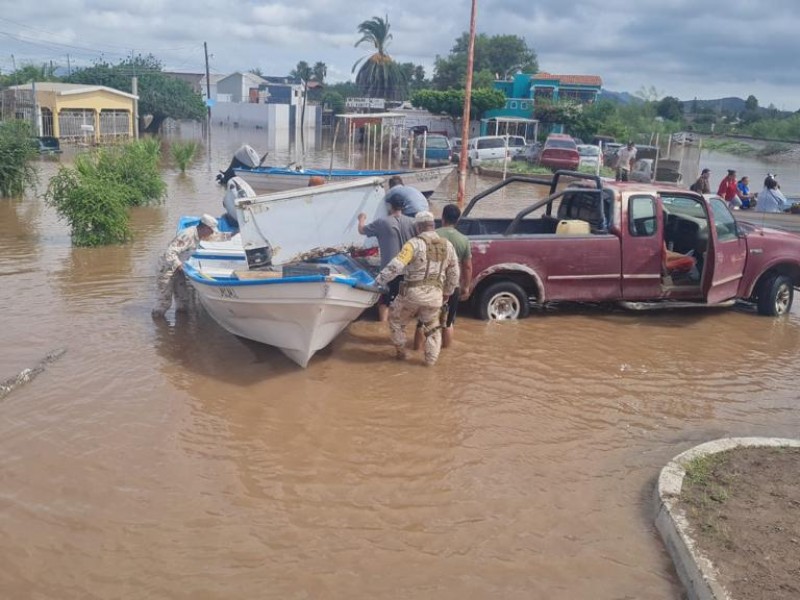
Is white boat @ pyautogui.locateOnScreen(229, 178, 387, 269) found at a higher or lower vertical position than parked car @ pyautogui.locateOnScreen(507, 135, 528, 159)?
lower

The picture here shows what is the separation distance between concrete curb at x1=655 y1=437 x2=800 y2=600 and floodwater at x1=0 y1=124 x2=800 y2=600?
13 centimetres

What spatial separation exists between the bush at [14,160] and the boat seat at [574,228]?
1542cm

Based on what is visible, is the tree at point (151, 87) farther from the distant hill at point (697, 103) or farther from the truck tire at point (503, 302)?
the truck tire at point (503, 302)

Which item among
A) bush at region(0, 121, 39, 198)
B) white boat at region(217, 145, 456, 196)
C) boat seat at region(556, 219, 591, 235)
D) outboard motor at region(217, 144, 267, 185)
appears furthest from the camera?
white boat at region(217, 145, 456, 196)

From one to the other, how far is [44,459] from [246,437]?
1.50 m

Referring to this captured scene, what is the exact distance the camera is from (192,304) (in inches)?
367

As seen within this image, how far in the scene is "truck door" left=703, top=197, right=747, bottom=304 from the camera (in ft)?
28.4

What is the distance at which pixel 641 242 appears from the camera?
8797mm

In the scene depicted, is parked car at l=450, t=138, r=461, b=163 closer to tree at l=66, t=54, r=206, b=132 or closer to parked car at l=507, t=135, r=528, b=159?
parked car at l=507, t=135, r=528, b=159

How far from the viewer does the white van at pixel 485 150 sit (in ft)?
110

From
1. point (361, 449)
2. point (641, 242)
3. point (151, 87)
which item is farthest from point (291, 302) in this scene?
point (151, 87)

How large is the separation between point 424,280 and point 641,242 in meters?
3.23

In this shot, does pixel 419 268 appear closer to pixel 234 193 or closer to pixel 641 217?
pixel 641 217

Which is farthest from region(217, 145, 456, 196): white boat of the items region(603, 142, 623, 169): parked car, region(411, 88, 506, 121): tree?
region(411, 88, 506, 121): tree
